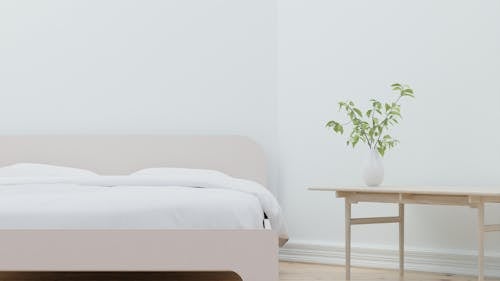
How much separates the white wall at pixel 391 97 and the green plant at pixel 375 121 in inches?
2.4

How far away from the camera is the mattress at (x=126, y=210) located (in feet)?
8.00

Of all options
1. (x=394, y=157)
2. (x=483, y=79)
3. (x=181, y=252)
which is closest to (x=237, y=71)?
(x=394, y=157)

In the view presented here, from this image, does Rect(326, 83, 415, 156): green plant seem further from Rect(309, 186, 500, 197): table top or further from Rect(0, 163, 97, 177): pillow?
Rect(0, 163, 97, 177): pillow

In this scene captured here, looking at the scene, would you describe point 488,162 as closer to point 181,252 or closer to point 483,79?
point 483,79

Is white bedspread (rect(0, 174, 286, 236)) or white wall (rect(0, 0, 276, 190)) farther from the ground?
white wall (rect(0, 0, 276, 190))

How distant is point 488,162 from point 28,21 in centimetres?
269

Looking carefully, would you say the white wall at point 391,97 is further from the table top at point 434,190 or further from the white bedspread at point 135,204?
the white bedspread at point 135,204

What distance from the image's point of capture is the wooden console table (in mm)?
3141

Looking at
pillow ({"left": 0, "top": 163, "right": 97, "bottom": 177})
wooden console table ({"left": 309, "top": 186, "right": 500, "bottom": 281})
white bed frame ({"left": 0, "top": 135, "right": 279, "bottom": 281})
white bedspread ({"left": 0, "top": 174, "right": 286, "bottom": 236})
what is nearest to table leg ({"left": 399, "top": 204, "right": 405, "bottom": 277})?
wooden console table ({"left": 309, "top": 186, "right": 500, "bottom": 281})

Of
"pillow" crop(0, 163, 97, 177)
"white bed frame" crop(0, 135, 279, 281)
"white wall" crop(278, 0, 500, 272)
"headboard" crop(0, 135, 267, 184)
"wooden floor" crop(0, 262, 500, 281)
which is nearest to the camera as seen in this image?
"white bed frame" crop(0, 135, 279, 281)

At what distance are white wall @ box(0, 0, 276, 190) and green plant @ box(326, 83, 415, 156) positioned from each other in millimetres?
588

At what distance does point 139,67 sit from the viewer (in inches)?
182

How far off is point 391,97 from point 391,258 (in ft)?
2.61

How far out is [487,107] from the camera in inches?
147
